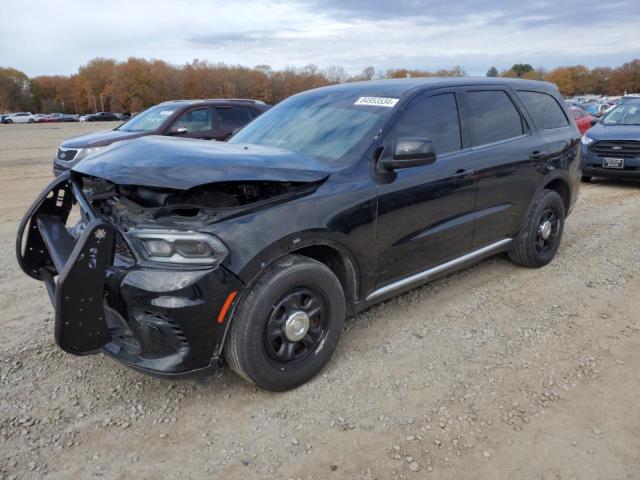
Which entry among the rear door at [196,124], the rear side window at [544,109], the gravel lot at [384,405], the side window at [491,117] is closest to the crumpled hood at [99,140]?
the rear door at [196,124]

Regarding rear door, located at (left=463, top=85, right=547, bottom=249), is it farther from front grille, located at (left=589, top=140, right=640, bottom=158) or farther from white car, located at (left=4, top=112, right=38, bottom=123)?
white car, located at (left=4, top=112, right=38, bottom=123)

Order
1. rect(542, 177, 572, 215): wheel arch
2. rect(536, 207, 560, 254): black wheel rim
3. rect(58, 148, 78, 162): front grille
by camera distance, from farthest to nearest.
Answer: rect(58, 148, 78, 162): front grille < rect(542, 177, 572, 215): wheel arch < rect(536, 207, 560, 254): black wheel rim

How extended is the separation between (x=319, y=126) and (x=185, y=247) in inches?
64.3

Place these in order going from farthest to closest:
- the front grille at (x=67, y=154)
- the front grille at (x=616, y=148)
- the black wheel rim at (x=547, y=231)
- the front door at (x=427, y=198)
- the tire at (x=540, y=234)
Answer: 1. the front grille at (x=616, y=148)
2. the front grille at (x=67, y=154)
3. the black wheel rim at (x=547, y=231)
4. the tire at (x=540, y=234)
5. the front door at (x=427, y=198)

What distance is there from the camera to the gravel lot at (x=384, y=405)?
258cm

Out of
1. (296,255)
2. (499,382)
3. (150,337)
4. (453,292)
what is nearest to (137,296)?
(150,337)

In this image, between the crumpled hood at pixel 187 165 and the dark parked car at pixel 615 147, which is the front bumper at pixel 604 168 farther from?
the crumpled hood at pixel 187 165

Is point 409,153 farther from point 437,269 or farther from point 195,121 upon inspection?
point 195,121

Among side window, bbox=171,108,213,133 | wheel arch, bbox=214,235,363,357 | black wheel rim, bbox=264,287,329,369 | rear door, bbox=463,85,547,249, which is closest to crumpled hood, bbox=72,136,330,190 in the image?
wheel arch, bbox=214,235,363,357

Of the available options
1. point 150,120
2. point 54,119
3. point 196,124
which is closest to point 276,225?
A: point 196,124

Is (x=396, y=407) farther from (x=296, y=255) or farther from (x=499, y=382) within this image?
(x=296, y=255)

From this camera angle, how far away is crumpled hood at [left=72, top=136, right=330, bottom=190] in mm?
2682

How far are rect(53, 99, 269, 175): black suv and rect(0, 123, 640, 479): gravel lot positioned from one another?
4.96 meters

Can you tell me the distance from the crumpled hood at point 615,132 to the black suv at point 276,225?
5845 mm
